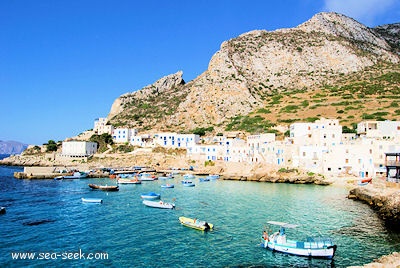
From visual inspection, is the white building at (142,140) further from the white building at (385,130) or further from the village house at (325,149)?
the white building at (385,130)

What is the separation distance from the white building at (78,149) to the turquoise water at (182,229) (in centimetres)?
5510

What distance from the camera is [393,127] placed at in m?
67.1

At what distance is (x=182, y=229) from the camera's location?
96.6ft

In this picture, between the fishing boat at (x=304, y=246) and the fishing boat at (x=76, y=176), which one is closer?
the fishing boat at (x=304, y=246)

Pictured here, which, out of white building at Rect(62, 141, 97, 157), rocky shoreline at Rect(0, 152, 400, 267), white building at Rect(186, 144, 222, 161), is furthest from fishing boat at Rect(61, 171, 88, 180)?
white building at Rect(62, 141, 97, 157)

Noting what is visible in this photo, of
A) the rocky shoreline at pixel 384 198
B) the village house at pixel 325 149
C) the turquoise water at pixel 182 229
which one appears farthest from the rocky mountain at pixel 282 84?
the turquoise water at pixel 182 229

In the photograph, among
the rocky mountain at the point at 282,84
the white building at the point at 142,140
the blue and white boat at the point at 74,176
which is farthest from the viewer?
the rocky mountain at the point at 282,84

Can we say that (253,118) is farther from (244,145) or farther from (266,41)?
(266,41)

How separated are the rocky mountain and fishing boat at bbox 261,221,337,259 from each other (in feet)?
239

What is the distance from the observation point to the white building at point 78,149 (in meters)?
103

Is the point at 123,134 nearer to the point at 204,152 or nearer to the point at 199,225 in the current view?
the point at 204,152

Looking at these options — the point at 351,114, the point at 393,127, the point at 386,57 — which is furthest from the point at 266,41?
the point at 393,127

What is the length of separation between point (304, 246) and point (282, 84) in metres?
117

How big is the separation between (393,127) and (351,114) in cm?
3207
